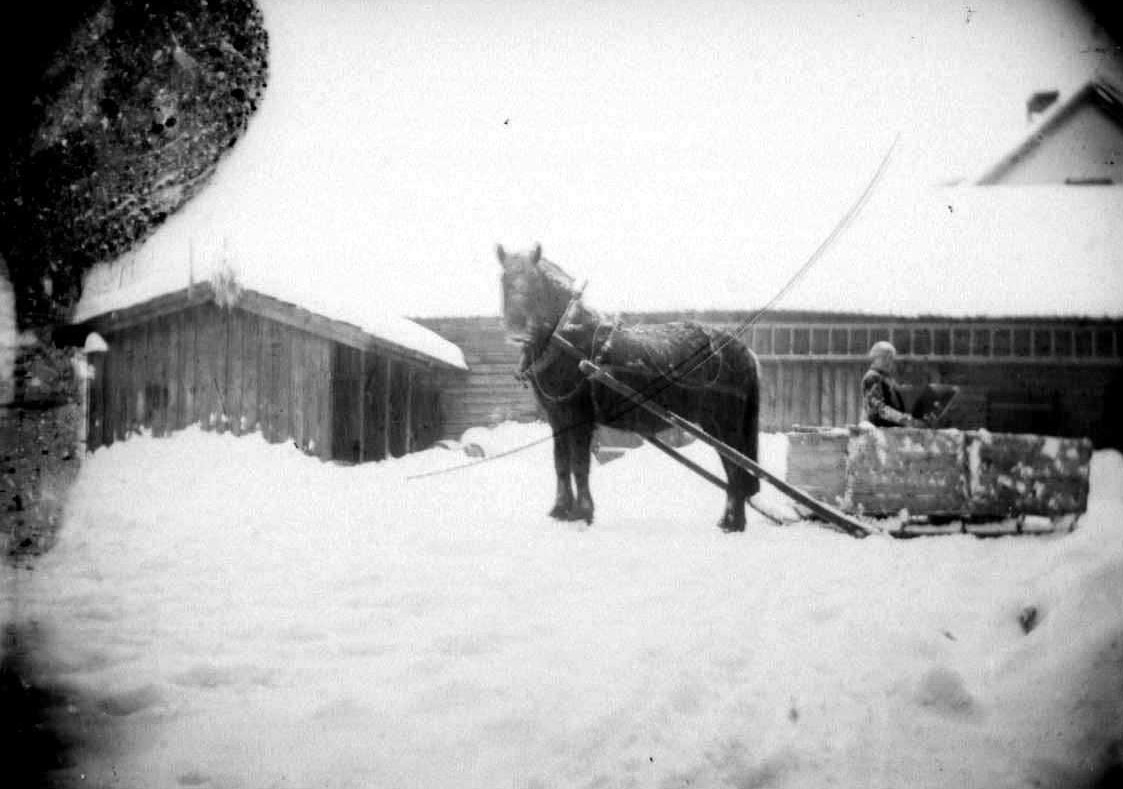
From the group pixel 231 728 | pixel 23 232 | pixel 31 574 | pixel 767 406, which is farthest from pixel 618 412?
pixel 23 232

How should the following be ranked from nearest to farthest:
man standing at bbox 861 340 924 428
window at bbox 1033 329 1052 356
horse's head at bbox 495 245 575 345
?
1. window at bbox 1033 329 1052 356
2. horse's head at bbox 495 245 575 345
3. man standing at bbox 861 340 924 428

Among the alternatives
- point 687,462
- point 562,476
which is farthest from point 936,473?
point 562,476

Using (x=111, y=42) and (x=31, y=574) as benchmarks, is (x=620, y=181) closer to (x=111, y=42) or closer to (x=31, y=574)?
(x=111, y=42)

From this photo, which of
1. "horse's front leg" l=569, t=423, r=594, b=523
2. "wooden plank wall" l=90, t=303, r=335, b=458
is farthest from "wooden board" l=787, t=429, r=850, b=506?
"wooden plank wall" l=90, t=303, r=335, b=458

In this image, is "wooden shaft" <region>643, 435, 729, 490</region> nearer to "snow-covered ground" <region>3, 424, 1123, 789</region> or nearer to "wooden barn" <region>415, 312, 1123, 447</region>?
"snow-covered ground" <region>3, 424, 1123, 789</region>

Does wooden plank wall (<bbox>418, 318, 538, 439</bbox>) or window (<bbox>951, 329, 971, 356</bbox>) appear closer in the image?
window (<bbox>951, 329, 971, 356</bbox>)

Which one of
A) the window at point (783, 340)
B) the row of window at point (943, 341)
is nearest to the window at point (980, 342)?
the row of window at point (943, 341)
